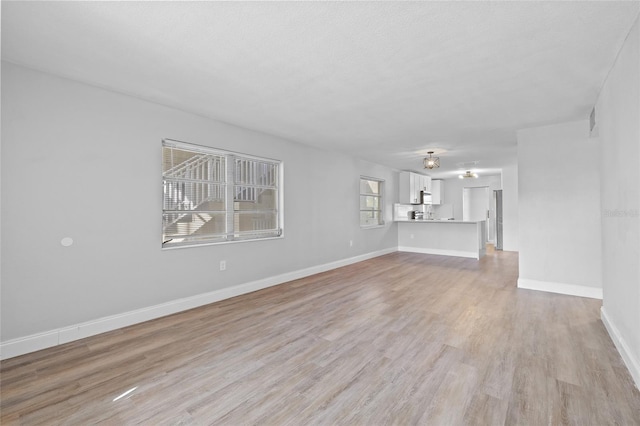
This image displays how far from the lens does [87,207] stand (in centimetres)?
283

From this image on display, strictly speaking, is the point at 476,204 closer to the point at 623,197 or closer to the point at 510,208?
the point at 510,208

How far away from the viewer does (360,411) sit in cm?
175

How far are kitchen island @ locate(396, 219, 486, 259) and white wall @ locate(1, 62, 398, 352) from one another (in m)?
5.76

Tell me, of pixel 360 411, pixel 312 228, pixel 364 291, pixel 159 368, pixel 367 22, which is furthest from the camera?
pixel 312 228

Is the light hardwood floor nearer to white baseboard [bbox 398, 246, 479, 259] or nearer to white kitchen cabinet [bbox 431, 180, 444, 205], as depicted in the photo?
white baseboard [bbox 398, 246, 479, 259]

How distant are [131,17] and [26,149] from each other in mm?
1654

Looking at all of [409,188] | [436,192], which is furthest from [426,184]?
[409,188]

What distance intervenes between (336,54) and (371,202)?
5.69 meters

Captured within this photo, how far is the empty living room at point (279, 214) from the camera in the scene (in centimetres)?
185

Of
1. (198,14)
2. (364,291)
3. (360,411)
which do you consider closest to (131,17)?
(198,14)

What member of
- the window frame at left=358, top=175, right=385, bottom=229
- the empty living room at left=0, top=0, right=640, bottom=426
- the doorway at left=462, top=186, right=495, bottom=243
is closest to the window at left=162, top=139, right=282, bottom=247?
the empty living room at left=0, top=0, right=640, bottom=426

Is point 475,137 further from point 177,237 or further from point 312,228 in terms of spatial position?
point 177,237

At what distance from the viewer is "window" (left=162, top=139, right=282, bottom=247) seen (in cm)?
354

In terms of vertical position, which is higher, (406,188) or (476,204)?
(406,188)
